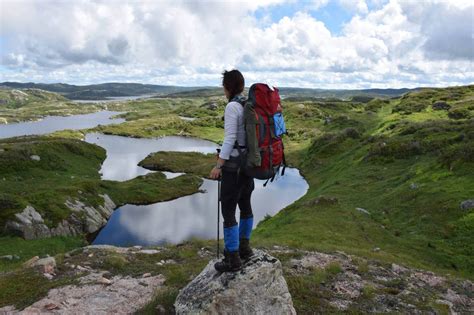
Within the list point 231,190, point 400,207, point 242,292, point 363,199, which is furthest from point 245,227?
point 363,199

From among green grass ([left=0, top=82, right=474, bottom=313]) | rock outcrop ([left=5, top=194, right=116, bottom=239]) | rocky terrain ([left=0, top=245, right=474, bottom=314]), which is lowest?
rock outcrop ([left=5, top=194, right=116, bottom=239])

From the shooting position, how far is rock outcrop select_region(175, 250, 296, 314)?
11.1m

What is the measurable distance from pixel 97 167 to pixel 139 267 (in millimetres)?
84306

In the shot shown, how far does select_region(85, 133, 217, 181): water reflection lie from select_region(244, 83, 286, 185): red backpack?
81156mm

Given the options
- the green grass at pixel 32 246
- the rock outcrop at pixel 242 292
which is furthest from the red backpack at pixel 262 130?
the green grass at pixel 32 246

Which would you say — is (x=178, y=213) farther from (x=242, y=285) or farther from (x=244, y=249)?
(x=242, y=285)

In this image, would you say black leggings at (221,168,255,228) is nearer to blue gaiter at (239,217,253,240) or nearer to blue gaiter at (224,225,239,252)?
blue gaiter at (224,225,239,252)

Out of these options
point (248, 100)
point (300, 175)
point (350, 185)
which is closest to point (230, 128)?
point (248, 100)

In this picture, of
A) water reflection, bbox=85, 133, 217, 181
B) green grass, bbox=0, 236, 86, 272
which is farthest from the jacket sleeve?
water reflection, bbox=85, 133, 217, 181

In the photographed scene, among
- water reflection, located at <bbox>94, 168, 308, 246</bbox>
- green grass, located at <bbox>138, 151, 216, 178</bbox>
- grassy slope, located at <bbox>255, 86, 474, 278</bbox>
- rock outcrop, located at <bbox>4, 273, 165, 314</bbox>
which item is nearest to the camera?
rock outcrop, located at <bbox>4, 273, 165, 314</bbox>

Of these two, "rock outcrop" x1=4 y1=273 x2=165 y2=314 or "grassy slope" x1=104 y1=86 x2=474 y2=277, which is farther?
"grassy slope" x1=104 y1=86 x2=474 y2=277

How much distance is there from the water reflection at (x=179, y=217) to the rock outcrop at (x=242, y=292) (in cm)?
3721

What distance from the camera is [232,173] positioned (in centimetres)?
1090

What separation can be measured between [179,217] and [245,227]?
5051cm
